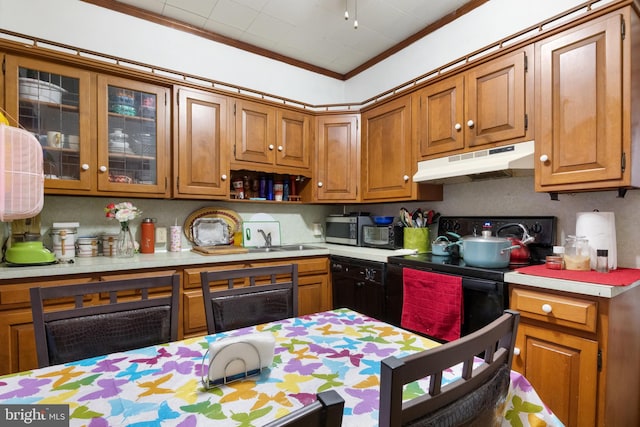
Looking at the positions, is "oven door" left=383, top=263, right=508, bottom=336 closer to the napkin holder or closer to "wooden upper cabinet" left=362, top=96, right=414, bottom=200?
"wooden upper cabinet" left=362, top=96, right=414, bottom=200

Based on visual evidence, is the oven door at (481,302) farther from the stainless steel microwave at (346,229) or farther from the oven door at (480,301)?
the stainless steel microwave at (346,229)

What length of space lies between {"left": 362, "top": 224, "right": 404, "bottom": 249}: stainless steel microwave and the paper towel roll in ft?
4.05

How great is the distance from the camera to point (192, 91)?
97.3 inches

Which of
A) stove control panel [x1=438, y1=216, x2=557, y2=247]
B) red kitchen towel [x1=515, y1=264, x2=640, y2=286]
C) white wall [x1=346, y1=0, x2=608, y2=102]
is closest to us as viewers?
red kitchen towel [x1=515, y1=264, x2=640, y2=286]

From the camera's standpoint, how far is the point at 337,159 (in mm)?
3043

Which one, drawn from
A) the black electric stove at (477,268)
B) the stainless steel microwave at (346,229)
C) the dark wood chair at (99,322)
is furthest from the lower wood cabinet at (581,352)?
the dark wood chair at (99,322)

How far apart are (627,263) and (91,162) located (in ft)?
10.9

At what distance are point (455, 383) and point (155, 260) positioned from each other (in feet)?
6.86

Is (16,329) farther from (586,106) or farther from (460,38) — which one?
(460,38)

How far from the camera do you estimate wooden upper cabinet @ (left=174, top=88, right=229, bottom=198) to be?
2424 mm

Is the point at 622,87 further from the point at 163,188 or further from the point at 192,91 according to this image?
the point at 163,188

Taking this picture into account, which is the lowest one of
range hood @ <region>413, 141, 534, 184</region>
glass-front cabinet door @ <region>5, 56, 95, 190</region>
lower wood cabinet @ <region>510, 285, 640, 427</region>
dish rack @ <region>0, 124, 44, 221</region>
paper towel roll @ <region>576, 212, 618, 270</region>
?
lower wood cabinet @ <region>510, 285, 640, 427</region>

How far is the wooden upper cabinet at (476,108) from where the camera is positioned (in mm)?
1880

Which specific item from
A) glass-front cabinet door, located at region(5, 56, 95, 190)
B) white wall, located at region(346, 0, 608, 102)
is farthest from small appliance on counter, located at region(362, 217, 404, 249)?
glass-front cabinet door, located at region(5, 56, 95, 190)
